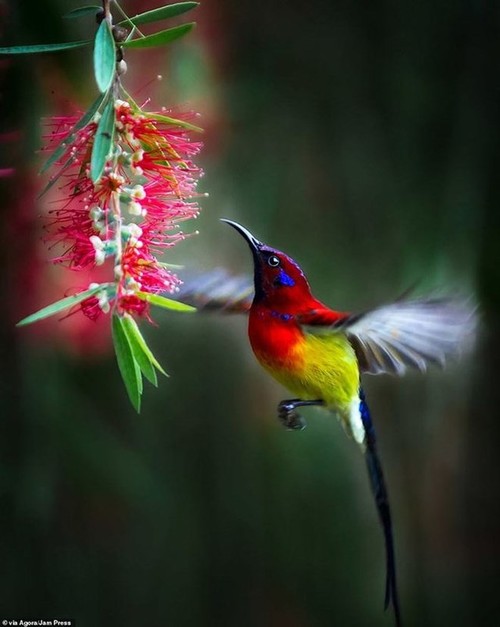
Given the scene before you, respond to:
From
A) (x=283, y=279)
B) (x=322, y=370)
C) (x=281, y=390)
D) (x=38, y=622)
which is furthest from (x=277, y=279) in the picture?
(x=38, y=622)

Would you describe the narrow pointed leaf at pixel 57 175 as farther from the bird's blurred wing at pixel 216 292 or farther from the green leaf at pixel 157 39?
the bird's blurred wing at pixel 216 292

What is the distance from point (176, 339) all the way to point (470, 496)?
64 centimetres

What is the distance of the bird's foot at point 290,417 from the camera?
685 mm

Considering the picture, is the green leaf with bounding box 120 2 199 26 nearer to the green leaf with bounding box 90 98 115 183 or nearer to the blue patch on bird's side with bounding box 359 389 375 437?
the green leaf with bounding box 90 98 115 183

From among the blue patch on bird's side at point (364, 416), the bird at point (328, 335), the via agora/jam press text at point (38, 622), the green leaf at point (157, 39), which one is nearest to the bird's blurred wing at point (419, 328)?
the bird at point (328, 335)

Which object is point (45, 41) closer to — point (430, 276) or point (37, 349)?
point (37, 349)

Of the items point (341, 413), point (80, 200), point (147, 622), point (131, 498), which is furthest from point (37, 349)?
point (147, 622)

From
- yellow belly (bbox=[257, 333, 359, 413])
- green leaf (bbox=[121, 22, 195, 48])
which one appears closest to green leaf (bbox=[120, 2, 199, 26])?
green leaf (bbox=[121, 22, 195, 48])

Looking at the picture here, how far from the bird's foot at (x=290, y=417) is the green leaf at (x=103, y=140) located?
0.31m

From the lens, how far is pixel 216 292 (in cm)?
69

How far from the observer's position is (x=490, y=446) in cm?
164

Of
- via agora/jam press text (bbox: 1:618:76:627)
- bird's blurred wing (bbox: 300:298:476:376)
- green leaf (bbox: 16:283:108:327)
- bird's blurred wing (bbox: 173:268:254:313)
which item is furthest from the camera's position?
via agora/jam press text (bbox: 1:618:76:627)

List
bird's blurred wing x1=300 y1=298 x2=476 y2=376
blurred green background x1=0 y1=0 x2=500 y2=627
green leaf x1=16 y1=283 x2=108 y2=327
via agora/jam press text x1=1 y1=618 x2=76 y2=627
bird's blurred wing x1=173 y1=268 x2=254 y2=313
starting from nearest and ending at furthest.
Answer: green leaf x1=16 y1=283 x2=108 y2=327 → bird's blurred wing x1=300 y1=298 x2=476 y2=376 → bird's blurred wing x1=173 y1=268 x2=254 y2=313 → blurred green background x1=0 y1=0 x2=500 y2=627 → via agora/jam press text x1=1 y1=618 x2=76 y2=627

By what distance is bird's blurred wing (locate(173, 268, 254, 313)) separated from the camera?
2.21 feet
